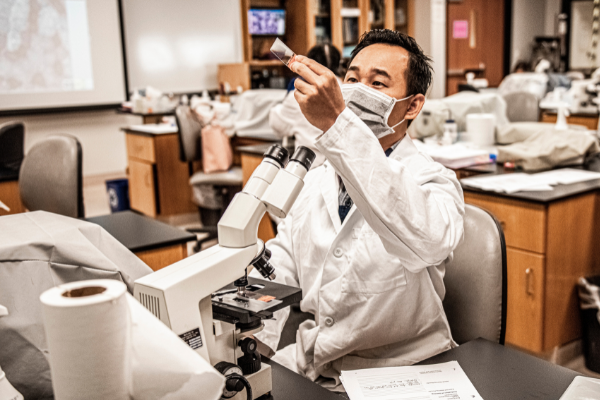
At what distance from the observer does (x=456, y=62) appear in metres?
7.71

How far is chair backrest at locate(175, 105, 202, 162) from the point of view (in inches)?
160

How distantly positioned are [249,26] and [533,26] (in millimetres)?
4584

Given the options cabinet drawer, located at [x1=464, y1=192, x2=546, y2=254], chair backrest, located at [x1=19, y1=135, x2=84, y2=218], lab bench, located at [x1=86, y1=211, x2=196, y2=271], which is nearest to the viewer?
lab bench, located at [x1=86, y1=211, x2=196, y2=271]

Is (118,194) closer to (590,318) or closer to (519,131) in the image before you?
(519,131)

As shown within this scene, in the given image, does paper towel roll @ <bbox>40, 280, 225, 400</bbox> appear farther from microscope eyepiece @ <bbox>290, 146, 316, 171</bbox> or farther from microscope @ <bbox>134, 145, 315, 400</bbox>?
microscope eyepiece @ <bbox>290, 146, 316, 171</bbox>

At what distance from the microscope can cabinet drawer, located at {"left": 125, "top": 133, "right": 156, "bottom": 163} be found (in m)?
4.00

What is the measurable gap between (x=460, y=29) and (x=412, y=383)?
742 centimetres

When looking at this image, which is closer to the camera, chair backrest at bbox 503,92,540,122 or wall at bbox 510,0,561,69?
chair backrest at bbox 503,92,540,122

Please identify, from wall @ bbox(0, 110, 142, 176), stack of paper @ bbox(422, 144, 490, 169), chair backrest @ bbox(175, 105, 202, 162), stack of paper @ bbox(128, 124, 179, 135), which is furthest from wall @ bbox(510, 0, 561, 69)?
stack of paper @ bbox(422, 144, 490, 169)

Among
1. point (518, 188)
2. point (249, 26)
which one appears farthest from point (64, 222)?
point (249, 26)

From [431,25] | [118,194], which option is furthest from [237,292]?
[431,25]

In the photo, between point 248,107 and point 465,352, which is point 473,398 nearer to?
point 465,352

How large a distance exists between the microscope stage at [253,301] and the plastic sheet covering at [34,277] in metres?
0.14

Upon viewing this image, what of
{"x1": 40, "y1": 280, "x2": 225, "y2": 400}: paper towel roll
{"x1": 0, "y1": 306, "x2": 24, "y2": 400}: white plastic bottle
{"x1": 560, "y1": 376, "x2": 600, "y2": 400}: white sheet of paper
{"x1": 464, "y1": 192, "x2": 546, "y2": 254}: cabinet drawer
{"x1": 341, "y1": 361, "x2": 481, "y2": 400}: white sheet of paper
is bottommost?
{"x1": 464, "y1": 192, "x2": 546, "y2": 254}: cabinet drawer
